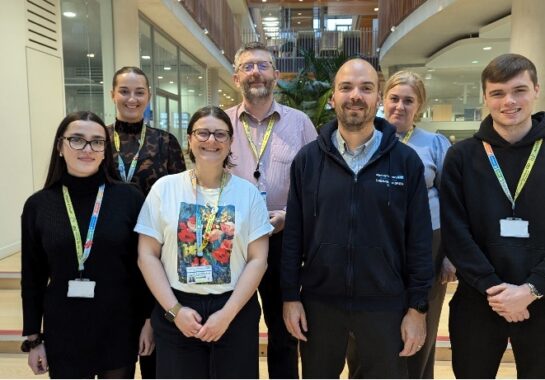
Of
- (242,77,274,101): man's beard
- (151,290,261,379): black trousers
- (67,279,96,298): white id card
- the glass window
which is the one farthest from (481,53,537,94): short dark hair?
the glass window

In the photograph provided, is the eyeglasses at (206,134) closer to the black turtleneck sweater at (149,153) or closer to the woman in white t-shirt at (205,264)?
the woman in white t-shirt at (205,264)

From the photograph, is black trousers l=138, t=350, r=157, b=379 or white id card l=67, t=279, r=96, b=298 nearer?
white id card l=67, t=279, r=96, b=298

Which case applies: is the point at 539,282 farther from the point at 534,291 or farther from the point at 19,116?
the point at 19,116

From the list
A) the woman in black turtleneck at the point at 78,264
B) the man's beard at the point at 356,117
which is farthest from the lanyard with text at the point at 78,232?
the man's beard at the point at 356,117

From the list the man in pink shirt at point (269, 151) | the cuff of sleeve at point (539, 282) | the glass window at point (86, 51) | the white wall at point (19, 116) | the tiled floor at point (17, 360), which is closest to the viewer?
the cuff of sleeve at point (539, 282)

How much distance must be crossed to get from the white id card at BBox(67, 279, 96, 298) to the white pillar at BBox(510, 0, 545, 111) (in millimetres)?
5843

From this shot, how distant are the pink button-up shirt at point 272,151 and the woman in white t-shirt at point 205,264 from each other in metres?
0.48

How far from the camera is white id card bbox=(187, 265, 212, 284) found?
1.77m

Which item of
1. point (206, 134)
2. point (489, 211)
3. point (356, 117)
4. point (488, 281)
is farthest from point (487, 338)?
point (206, 134)

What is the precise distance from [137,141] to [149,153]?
0.12 m

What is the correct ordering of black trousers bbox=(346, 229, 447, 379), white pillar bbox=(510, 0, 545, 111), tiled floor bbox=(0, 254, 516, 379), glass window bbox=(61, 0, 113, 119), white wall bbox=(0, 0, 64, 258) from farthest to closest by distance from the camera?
glass window bbox=(61, 0, 113, 119) → white pillar bbox=(510, 0, 545, 111) → white wall bbox=(0, 0, 64, 258) → tiled floor bbox=(0, 254, 516, 379) → black trousers bbox=(346, 229, 447, 379)

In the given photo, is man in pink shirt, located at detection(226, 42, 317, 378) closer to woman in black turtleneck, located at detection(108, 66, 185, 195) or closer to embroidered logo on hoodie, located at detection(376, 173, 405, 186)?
woman in black turtleneck, located at detection(108, 66, 185, 195)

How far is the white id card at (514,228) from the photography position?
1.79 metres

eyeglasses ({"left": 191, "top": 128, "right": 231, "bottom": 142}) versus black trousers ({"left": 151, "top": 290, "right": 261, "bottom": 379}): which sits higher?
eyeglasses ({"left": 191, "top": 128, "right": 231, "bottom": 142})
